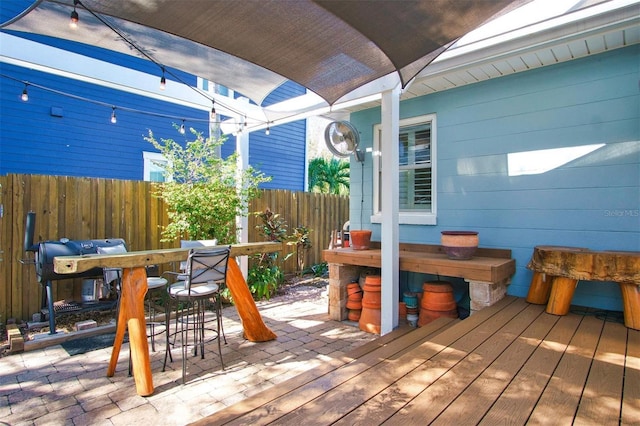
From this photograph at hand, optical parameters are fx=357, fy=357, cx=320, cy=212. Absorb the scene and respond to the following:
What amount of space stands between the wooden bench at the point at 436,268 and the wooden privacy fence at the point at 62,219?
8.25 ft

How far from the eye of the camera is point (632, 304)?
2797 millimetres

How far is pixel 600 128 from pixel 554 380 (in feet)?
8.50

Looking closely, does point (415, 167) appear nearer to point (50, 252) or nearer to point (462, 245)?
point (462, 245)

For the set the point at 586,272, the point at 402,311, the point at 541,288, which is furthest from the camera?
the point at 402,311

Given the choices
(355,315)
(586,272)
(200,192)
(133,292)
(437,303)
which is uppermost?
(200,192)

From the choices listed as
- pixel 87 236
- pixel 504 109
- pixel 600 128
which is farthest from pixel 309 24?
pixel 87 236

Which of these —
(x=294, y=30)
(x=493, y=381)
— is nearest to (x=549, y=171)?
(x=493, y=381)

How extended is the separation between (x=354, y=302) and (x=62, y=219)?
3657mm

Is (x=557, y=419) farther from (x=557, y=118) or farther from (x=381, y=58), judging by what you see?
(x=557, y=118)

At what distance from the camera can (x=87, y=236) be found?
449cm

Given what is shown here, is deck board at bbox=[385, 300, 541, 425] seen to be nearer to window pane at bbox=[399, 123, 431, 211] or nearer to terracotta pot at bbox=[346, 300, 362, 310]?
terracotta pot at bbox=[346, 300, 362, 310]

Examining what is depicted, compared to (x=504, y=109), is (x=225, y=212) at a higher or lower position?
lower

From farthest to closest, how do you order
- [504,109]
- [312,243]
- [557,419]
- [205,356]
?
[312,243]
[504,109]
[205,356]
[557,419]

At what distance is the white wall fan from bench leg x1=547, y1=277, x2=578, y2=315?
282 cm
